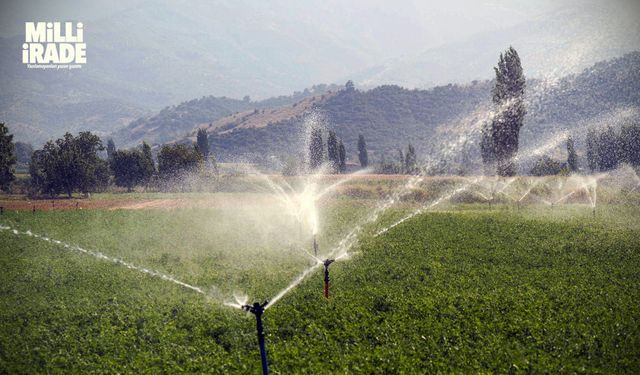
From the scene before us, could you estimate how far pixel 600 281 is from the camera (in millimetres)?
27031

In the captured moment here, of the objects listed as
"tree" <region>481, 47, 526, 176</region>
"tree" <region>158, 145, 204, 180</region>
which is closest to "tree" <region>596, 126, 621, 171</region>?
"tree" <region>481, 47, 526, 176</region>

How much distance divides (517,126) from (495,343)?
57628mm

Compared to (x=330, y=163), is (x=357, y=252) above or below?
below

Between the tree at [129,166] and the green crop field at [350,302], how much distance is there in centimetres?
7187

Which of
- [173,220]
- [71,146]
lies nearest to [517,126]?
[173,220]

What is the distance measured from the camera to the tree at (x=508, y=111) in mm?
69750

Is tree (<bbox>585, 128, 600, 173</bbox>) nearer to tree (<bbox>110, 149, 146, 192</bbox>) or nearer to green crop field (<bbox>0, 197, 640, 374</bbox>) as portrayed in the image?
green crop field (<bbox>0, 197, 640, 374</bbox>)

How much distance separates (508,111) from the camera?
72.8 m

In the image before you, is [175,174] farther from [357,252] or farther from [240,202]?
[357,252]

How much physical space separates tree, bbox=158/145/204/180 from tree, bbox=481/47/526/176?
2681 inches

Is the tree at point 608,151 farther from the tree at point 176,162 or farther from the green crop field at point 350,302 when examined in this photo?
the tree at point 176,162

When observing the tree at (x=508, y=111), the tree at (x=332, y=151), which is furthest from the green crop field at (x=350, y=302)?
the tree at (x=332, y=151)

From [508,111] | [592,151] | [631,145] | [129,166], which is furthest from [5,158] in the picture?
[592,151]

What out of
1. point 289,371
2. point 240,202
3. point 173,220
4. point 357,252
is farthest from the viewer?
point 240,202
